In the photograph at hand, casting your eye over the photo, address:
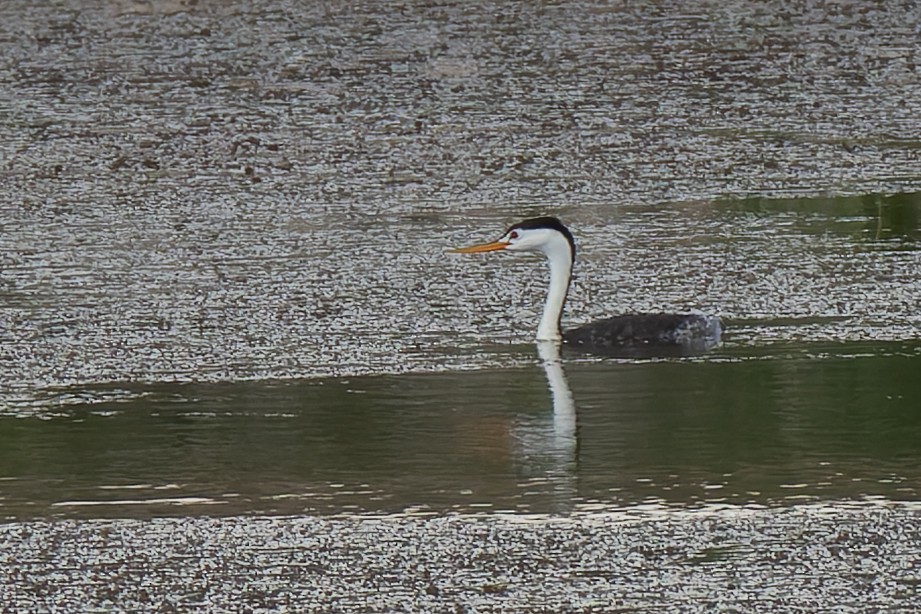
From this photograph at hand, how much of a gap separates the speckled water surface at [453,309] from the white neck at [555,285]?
0.68ft

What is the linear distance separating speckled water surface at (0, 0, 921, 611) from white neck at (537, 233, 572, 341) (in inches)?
8.2

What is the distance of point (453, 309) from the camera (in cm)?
988

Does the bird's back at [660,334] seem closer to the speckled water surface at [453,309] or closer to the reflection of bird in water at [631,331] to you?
the reflection of bird in water at [631,331]

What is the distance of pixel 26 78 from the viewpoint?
54.9 feet

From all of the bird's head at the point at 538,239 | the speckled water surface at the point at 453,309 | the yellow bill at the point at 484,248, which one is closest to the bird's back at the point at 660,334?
the speckled water surface at the point at 453,309

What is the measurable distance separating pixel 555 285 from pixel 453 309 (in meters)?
0.52

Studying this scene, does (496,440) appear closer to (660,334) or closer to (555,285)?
(660,334)

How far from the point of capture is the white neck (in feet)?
30.8

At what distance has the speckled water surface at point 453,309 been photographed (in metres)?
6.68

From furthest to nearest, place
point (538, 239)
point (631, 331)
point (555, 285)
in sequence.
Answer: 1. point (538, 239)
2. point (555, 285)
3. point (631, 331)

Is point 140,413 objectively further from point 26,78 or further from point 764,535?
point 26,78

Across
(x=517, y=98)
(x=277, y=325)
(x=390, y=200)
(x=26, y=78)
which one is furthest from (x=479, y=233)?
(x=26, y=78)

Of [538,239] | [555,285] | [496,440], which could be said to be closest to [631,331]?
[555,285]

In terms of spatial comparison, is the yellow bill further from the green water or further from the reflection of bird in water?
the green water
